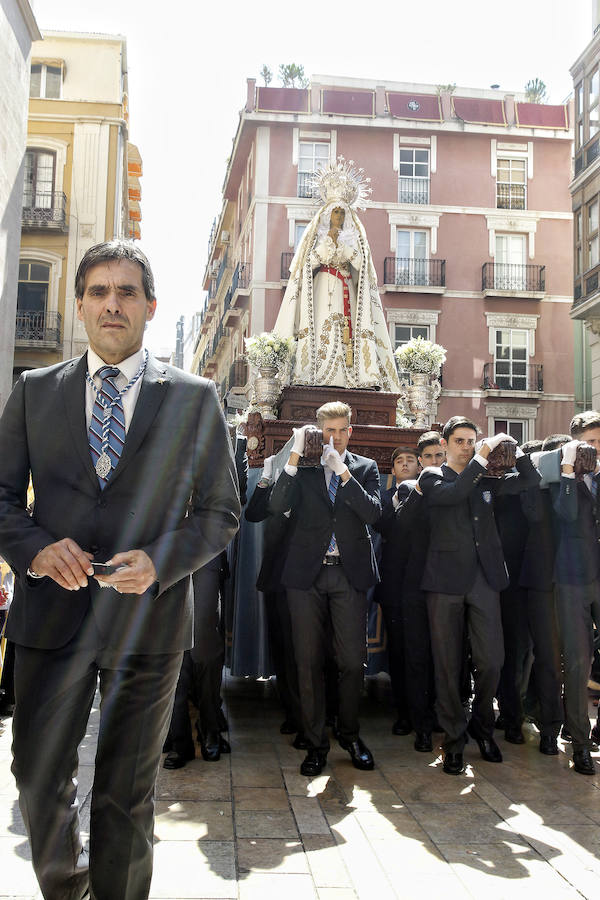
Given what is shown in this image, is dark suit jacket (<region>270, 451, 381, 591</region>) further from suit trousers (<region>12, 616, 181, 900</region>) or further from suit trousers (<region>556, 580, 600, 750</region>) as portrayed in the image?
suit trousers (<region>12, 616, 181, 900</region>)

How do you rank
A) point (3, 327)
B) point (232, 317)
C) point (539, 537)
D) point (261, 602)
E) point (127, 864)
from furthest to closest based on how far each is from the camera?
1. point (232, 317)
2. point (3, 327)
3. point (261, 602)
4. point (539, 537)
5. point (127, 864)

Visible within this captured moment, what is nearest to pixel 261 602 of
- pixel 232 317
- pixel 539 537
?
pixel 539 537

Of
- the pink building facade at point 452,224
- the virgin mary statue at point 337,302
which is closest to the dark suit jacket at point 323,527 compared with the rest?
the virgin mary statue at point 337,302

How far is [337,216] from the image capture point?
850 cm

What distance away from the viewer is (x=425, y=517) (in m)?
5.28

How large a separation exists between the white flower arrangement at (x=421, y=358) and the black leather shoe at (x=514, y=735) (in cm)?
382

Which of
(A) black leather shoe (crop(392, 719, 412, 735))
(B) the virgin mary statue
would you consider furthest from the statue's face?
(A) black leather shoe (crop(392, 719, 412, 735))

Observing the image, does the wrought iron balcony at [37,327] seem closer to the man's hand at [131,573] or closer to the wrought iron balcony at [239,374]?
the wrought iron balcony at [239,374]

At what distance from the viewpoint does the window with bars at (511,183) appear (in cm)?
2722

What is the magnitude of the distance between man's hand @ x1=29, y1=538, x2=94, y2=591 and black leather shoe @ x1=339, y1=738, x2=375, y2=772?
295cm

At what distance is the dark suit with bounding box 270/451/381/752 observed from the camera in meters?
4.58

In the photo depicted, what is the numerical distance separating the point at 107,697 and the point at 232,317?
→ 91.5 feet

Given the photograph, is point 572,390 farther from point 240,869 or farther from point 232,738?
point 240,869

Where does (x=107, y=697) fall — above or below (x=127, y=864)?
above
